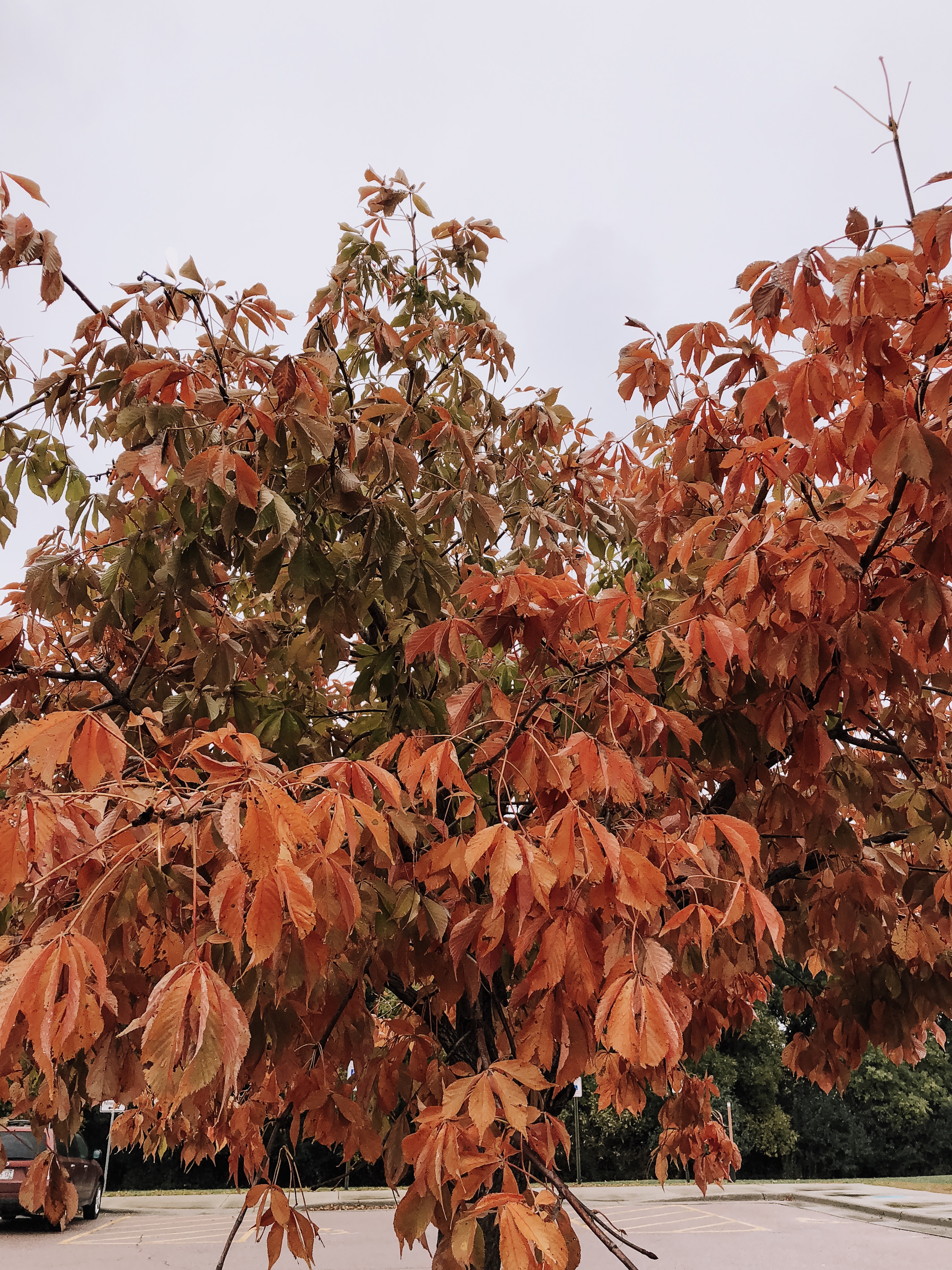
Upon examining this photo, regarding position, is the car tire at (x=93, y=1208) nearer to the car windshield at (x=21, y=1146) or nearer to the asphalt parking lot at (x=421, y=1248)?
the asphalt parking lot at (x=421, y=1248)

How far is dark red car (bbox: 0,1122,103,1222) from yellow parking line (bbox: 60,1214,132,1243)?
28cm

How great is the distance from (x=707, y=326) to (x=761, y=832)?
5.01ft

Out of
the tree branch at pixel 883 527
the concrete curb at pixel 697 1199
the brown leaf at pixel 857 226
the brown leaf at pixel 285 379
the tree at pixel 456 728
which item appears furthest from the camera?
the concrete curb at pixel 697 1199

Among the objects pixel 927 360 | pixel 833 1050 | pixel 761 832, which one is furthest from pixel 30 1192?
pixel 927 360

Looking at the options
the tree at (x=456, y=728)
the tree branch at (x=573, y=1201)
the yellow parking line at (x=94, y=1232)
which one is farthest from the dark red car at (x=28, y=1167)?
the tree branch at (x=573, y=1201)

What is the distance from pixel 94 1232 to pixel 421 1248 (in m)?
4.33

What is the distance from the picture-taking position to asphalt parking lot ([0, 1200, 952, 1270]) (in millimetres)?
9039

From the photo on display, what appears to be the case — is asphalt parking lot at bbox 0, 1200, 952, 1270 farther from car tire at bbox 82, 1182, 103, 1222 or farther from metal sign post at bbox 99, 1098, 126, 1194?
metal sign post at bbox 99, 1098, 126, 1194

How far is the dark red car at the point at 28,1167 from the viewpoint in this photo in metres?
9.92

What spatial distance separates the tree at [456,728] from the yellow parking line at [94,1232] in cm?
921

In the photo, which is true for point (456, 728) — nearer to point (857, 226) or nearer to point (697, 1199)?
point (857, 226)

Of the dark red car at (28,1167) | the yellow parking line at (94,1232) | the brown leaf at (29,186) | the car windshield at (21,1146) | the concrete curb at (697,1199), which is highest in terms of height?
the brown leaf at (29,186)

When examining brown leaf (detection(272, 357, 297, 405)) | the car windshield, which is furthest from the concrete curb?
brown leaf (detection(272, 357, 297, 405))

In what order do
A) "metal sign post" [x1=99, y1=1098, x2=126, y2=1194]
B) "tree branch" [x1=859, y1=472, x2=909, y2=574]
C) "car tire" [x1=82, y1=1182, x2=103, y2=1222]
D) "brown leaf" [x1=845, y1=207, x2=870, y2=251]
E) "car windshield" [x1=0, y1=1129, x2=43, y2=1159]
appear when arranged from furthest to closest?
"car tire" [x1=82, y1=1182, x2=103, y2=1222] < "car windshield" [x1=0, y1=1129, x2=43, y2=1159] < "metal sign post" [x1=99, y1=1098, x2=126, y2=1194] < "tree branch" [x1=859, y1=472, x2=909, y2=574] < "brown leaf" [x1=845, y1=207, x2=870, y2=251]
